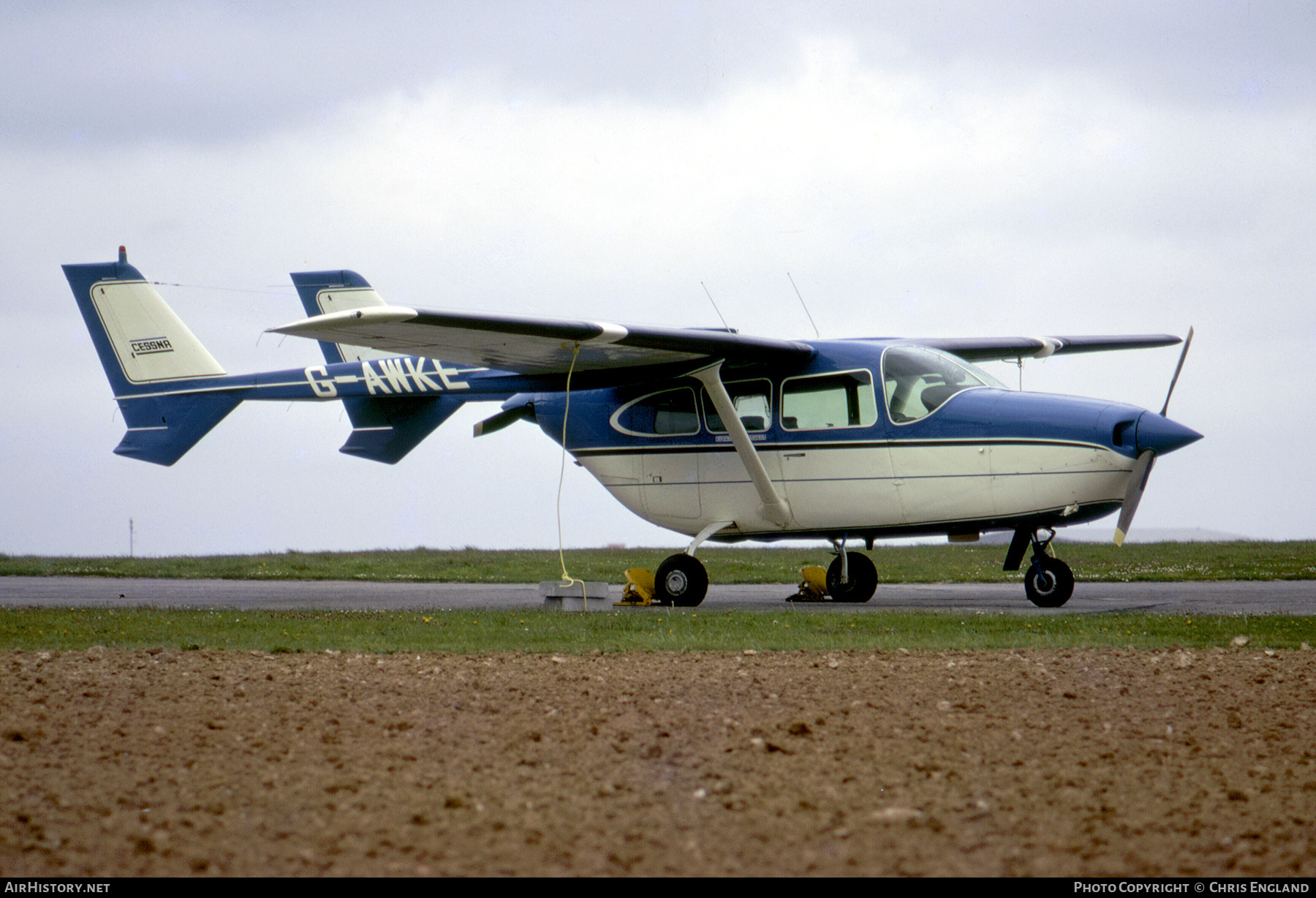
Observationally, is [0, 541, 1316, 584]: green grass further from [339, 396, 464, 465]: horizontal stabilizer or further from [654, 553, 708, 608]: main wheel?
[654, 553, 708, 608]: main wheel

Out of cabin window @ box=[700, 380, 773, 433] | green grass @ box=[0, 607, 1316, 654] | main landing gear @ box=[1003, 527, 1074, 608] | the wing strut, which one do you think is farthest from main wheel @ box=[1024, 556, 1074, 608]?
cabin window @ box=[700, 380, 773, 433]

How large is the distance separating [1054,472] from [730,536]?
150 inches

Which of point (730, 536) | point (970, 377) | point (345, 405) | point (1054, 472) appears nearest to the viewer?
point (1054, 472)

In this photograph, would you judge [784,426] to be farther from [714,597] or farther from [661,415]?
[714,597]

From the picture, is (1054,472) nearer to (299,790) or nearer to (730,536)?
(730,536)

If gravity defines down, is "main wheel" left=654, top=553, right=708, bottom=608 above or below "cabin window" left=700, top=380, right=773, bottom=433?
below

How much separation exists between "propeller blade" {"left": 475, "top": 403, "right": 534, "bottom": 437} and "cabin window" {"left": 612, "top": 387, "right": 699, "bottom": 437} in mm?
1266

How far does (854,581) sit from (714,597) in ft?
6.84

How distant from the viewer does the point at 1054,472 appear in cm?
1140

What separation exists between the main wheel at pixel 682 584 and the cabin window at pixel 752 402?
61.5 inches

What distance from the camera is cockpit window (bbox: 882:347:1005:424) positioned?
12.0 metres

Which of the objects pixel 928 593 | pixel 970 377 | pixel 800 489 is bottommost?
pixel 928 593

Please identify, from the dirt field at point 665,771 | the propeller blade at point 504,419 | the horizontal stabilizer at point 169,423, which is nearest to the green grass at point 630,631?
the dirt field at point 665,771
